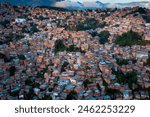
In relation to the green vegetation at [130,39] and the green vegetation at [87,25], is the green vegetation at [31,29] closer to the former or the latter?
the green vegetation at [87,25]

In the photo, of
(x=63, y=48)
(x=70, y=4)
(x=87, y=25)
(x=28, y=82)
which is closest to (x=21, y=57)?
(x=63, y=48)

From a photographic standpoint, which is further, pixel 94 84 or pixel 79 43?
pixel 79 43

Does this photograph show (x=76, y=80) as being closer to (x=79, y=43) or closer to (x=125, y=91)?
(x=125, y=91)

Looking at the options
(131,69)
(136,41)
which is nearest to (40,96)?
(131,69)

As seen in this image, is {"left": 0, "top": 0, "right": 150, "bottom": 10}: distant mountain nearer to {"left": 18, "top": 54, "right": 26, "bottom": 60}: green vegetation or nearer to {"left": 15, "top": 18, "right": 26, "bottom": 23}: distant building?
{"left": 15, "top": 18, "right": 26, "bottom": 23}: distant building

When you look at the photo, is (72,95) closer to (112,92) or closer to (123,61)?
(112,92)

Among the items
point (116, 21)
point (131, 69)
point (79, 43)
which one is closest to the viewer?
point (131, 69)

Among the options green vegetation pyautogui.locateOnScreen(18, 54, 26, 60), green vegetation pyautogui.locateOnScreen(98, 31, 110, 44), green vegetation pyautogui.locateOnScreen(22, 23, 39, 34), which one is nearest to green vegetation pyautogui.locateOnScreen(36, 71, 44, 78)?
green vegetation pyautogui.locateOnScreen(18, 54, 26, 60)
